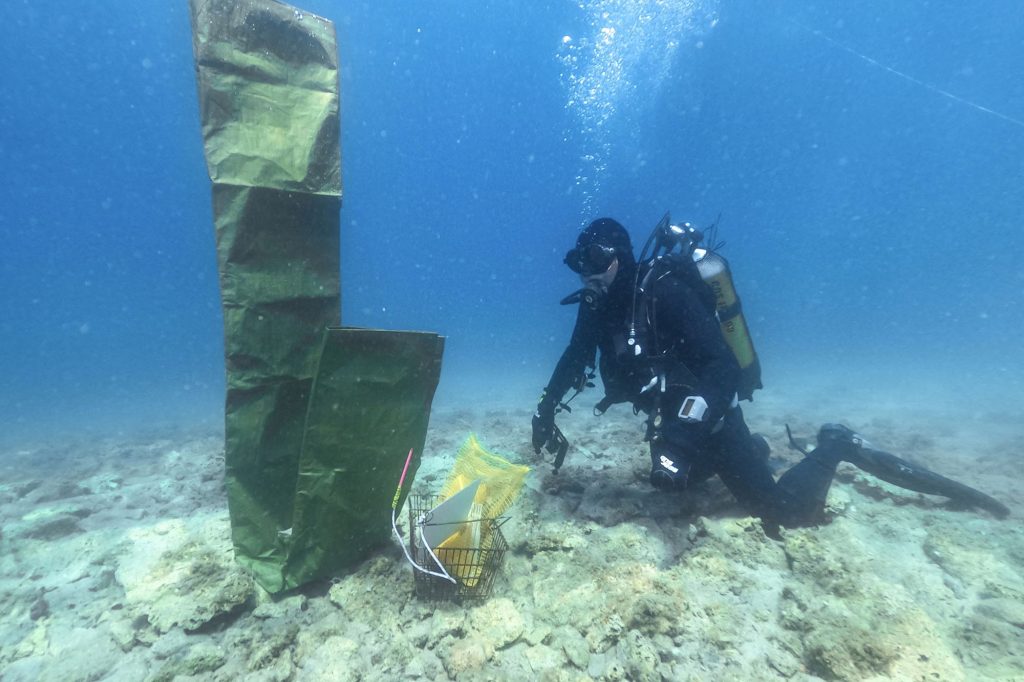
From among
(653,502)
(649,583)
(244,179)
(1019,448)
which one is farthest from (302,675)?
(1019,448)

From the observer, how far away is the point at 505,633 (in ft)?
8.28

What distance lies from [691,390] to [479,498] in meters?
1.93

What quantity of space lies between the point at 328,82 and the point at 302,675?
3536mm

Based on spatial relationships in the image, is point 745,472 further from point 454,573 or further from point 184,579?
point 184,579

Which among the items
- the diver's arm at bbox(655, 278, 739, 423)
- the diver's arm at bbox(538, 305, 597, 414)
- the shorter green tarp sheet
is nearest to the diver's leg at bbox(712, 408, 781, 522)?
the diver's arm at bbox(655, 278, 739, 423)

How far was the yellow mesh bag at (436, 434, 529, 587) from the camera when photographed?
2803 mm

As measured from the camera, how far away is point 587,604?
269 cm

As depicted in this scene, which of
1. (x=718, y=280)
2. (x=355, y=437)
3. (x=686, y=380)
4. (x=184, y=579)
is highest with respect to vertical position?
(x=718, y=280)

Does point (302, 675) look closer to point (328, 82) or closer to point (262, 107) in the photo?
point (262, 107)

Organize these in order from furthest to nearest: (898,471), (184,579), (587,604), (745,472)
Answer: (898,471)
(745,472)
(184,579)
(587,604)

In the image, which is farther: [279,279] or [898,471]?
[898,471]

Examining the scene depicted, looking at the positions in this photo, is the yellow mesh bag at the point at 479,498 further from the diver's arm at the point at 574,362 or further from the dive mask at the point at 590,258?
the dive mask at the point at 590,258

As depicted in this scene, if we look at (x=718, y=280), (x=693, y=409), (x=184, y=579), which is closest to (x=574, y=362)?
(x=693, y=409)

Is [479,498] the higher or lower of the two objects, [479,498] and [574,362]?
the lower
